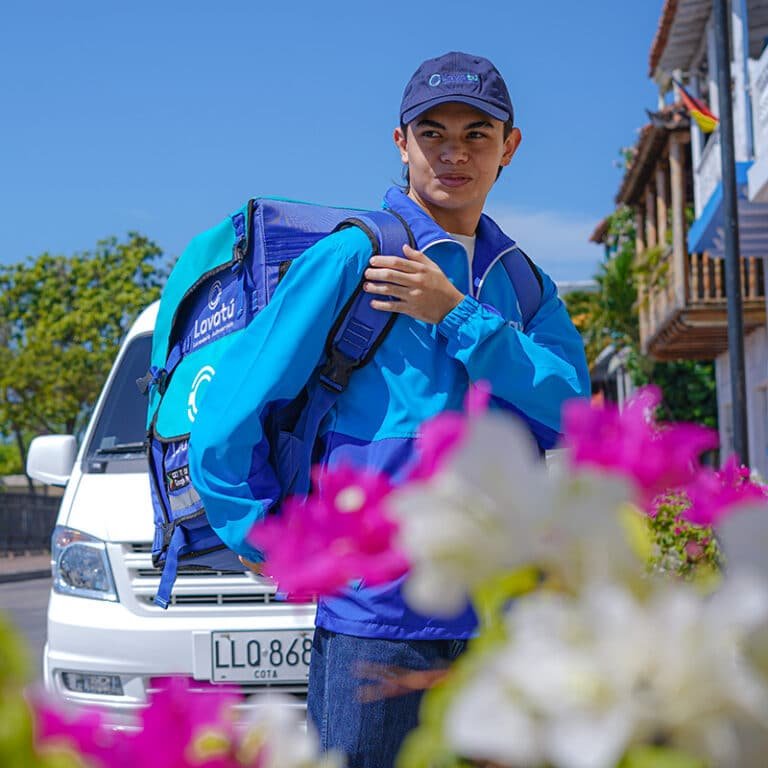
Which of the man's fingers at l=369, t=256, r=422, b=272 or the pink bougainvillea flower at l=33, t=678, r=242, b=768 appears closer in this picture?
the pink bougainvillea flower at l=33, t=678, r=242, b=768

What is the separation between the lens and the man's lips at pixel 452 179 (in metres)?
2.62

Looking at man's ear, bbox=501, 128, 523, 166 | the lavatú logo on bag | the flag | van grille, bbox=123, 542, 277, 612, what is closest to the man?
man's ear, bbox=501, 128, 523, 166

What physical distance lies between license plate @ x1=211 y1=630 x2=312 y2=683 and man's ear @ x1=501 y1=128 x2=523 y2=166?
7.62 ft

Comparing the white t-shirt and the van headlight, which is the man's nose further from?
the van headlight

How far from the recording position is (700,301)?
20.5 m

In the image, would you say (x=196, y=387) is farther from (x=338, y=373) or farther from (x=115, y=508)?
(x=115, y=508)

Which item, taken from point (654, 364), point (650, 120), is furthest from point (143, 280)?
point (650, 120)

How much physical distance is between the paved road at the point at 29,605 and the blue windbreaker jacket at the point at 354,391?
700 centimetres

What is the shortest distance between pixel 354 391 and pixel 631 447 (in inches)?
66.0

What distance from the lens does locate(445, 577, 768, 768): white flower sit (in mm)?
579

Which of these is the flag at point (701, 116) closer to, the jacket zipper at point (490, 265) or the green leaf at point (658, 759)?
the jacket zipper at point (490, 265)

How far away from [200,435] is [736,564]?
183 cm

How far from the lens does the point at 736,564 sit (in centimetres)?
66

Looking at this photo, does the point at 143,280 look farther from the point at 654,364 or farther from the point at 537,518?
the point at 537,518
